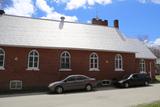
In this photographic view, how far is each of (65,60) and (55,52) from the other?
1.53m

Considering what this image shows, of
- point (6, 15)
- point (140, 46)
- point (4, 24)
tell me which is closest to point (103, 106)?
point (4, 24)

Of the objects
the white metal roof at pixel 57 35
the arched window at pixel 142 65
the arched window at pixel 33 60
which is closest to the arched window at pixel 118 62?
the white metal roof at pixel 57 35

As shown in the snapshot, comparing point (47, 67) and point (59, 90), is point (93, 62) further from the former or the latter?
point (59, 90)

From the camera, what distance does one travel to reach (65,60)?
90.0ft

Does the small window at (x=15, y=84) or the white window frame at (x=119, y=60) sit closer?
the small window at (x=15, y=84)

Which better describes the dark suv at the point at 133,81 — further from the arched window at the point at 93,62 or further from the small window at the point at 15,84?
the small window at the point at 15,84

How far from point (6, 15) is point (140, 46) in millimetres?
20439

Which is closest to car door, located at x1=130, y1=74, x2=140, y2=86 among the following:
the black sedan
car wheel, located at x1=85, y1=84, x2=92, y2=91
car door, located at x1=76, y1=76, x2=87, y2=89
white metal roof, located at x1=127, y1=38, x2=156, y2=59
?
the black sedan

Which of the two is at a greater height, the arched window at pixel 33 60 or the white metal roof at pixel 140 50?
the white metal roof at pixel 140 50

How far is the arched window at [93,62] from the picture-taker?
28.8 metres

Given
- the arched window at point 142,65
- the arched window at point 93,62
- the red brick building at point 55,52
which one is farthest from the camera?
the arched window at point 142,65

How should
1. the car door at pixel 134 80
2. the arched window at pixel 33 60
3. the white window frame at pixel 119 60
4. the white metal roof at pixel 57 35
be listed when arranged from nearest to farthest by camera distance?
the arched window at pixel 33 60, the white metal roof at pixel 57 35, the car door at pixel 134 80, the white window frame at pixel 119 60

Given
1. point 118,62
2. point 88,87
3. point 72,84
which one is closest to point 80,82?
point 72,84

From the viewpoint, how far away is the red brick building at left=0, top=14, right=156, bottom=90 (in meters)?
24.7
